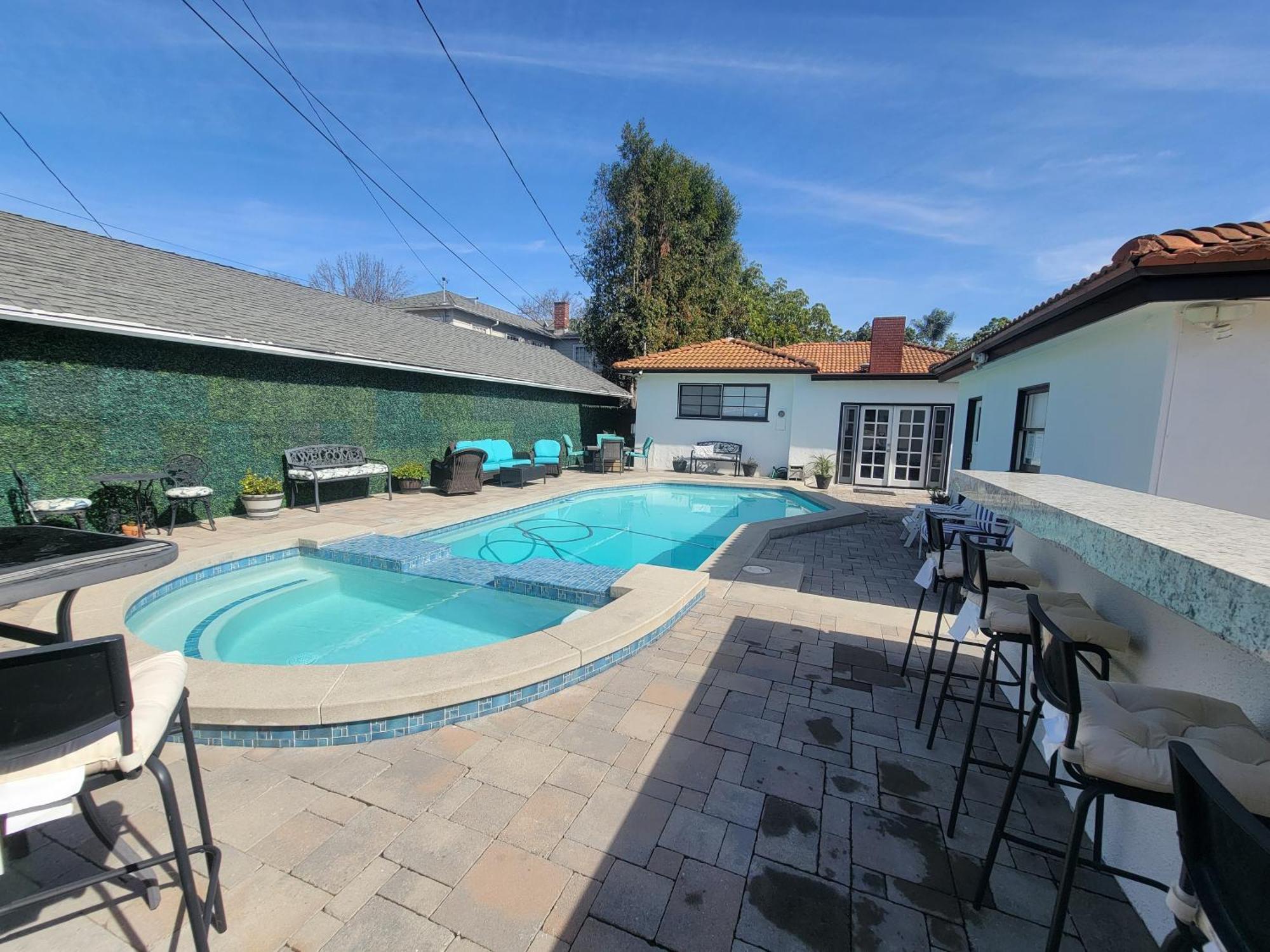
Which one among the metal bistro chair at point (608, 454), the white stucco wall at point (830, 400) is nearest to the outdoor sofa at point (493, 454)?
the metal bistro chair at point (608, 454)

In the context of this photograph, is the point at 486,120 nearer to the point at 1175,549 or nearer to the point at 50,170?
the point at 50,170

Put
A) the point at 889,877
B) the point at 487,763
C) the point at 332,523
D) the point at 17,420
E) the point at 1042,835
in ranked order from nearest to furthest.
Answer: the point at 889,877
the point at 1042,835
the point at 487,763
the point at 17,420
the point at 332,523

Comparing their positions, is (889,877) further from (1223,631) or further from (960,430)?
(960,430)

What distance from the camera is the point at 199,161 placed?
428 inches

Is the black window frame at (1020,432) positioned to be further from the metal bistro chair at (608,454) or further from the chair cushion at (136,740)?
the metal bistro chair at (608,454)

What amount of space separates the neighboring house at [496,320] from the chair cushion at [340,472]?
13584 millimetres

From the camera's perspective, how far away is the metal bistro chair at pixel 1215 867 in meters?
0.69

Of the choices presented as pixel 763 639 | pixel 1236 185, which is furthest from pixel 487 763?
pixel 1236 185

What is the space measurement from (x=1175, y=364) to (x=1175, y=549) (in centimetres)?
432

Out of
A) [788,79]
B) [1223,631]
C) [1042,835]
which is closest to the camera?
[1223,631]

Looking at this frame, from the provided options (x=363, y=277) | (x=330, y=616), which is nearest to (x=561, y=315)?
(x=363, y=277)

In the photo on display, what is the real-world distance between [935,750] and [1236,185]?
9749 millimetres

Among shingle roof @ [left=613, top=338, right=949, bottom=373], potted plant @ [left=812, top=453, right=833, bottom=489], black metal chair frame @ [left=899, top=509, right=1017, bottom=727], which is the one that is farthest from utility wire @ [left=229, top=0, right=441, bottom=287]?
potted plant @ [left=812, top=453, right=833, bottom=489]

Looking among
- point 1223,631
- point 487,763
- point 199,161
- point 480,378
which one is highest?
point 199,161
